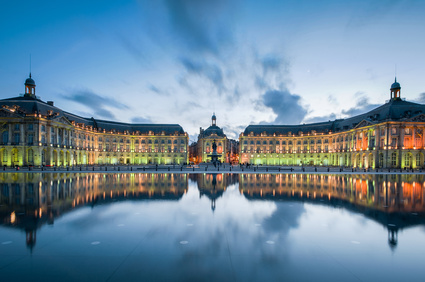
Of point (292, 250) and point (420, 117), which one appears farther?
point (420, 117)

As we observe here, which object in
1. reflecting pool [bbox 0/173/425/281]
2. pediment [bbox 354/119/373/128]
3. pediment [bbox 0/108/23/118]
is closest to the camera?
reflecting pool [bbox 0/173/425/281]

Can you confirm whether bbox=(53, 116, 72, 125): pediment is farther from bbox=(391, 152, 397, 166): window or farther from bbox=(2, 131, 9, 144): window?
bbox=(391, 152, 397, 166): window

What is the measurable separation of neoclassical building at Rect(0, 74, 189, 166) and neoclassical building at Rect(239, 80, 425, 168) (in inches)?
1487

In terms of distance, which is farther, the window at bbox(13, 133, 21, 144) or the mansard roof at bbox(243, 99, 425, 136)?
the mansard roof at bbox(243, 99, 425, 136)

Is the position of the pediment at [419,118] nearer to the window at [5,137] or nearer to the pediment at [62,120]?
the pediment at [62,120]

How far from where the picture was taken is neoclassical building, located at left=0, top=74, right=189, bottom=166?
59.6 m

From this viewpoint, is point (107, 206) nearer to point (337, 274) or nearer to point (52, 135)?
point (337, 274)

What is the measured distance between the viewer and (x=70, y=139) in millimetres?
72438

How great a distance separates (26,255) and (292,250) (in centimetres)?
797

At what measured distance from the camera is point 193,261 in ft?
20.6

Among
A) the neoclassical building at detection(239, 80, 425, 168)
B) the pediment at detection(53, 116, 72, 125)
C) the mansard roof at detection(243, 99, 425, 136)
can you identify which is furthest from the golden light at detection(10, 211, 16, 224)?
the mansard roof at detection(243, 99, 425, 136)

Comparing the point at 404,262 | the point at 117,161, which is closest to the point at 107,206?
the point at 404,262

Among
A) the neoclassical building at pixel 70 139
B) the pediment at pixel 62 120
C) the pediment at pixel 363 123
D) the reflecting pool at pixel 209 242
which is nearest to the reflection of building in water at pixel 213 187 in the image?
the reflecting pool at pixel 209 242

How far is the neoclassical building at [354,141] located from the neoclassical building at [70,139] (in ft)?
124
